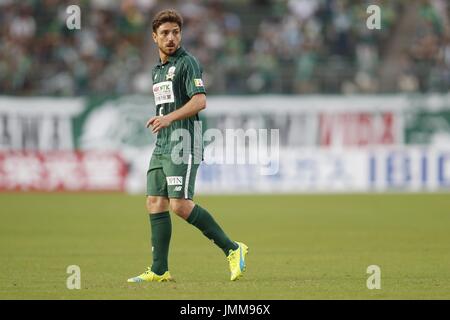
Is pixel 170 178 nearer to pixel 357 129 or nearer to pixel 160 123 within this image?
pixel 160 123

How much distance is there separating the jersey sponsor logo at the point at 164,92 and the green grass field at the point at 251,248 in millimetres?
1797

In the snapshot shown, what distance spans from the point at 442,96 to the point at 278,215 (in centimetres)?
887

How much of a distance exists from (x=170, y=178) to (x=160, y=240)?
65 centimetres

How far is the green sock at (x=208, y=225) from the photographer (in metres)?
10.1

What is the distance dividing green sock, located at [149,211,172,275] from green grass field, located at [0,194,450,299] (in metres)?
0.27

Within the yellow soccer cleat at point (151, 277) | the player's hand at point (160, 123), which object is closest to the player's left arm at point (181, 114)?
the player's hand at point (160, 123)

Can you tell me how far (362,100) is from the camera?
27625 mm

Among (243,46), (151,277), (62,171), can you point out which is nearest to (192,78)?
(151,277)

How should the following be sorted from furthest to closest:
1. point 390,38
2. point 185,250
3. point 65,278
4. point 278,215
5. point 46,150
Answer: point 390,38 → point 46,150 → point 278,215 → point 185,250 → point 65,278

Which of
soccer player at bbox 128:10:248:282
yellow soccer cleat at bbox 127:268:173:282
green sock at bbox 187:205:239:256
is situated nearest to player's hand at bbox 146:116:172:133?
soccer player at bbox 128:10:248:282

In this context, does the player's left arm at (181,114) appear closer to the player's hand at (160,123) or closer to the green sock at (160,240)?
the player's hand at (160,123)

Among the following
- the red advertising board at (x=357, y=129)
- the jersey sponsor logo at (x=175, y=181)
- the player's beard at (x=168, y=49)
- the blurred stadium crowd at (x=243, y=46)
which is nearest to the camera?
the jersey sponsor logo at (x=175, y=181)

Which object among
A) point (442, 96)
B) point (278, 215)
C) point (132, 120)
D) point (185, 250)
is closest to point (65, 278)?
point (185, 250)

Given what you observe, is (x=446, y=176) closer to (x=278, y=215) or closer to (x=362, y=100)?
(x=362, y=100)
